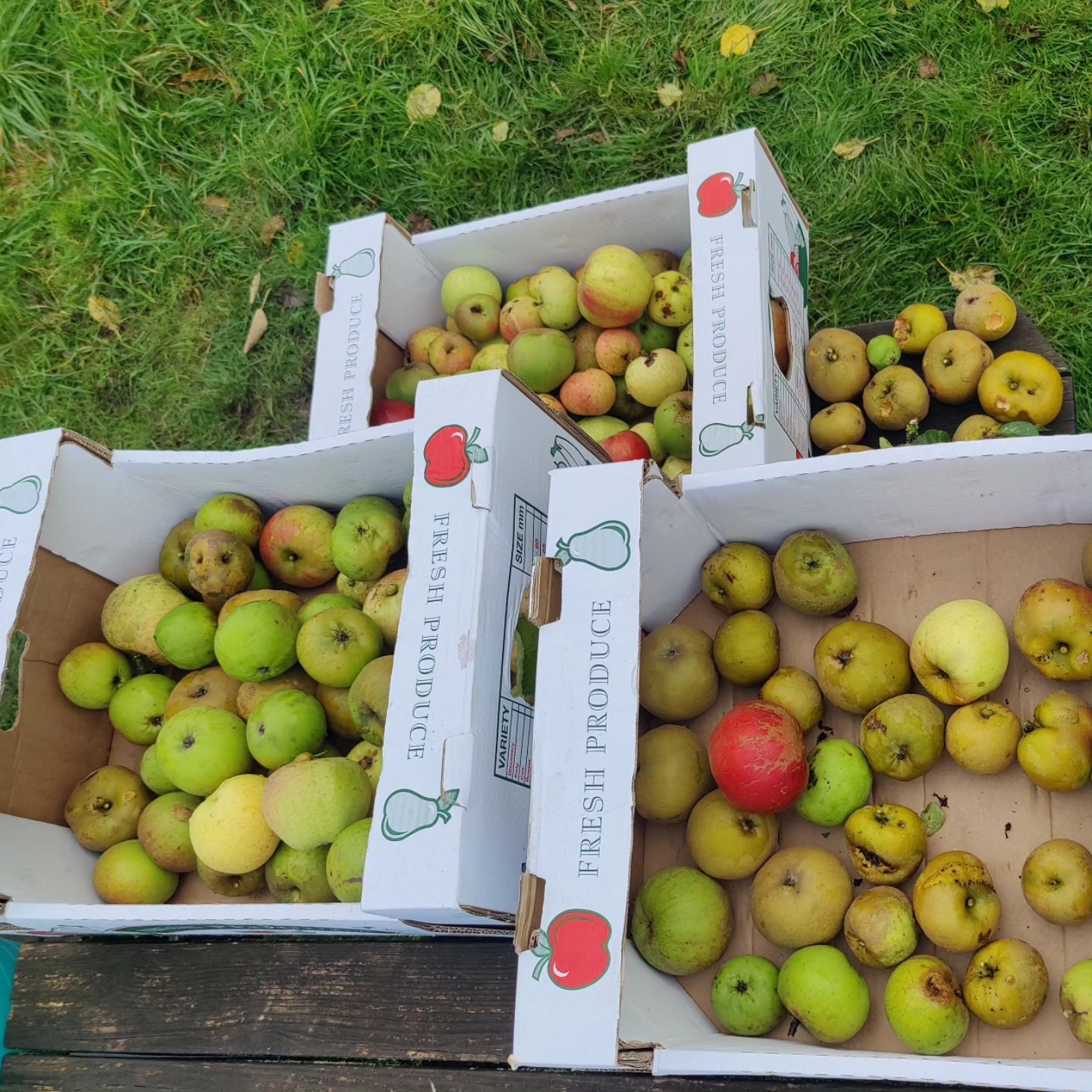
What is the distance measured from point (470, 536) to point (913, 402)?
1380mm

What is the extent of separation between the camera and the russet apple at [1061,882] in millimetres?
1936

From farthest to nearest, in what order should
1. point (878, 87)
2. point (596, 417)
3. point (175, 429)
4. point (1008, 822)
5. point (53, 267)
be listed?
point (53, 267)
point (175, 429)
point (878, 87)
point (596, 417)
point (1008, 822)

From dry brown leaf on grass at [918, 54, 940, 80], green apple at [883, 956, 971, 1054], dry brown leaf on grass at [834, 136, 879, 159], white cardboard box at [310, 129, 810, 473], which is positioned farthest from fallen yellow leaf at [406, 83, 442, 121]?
green apple at [883, 956, 971, 1054]

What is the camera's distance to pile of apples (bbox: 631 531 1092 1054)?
6.48ft

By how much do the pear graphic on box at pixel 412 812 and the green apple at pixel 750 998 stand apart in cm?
76

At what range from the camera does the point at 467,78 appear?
430cm

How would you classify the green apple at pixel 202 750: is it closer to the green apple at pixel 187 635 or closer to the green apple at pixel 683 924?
the green apple at pixel 187 635

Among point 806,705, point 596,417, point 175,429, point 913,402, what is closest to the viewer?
point 806,705

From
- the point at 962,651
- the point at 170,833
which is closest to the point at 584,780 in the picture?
the point at 962,651

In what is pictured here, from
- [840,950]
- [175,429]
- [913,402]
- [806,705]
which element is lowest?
[840,950]

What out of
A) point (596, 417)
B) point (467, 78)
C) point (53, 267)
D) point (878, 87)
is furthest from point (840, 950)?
point (53, 267)

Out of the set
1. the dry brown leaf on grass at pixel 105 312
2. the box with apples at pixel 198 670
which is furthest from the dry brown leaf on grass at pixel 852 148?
the dry brown leaf on grass at pixel 105 312

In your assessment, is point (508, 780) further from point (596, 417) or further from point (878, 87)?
point (878, 87)

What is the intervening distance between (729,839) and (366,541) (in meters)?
1.24
